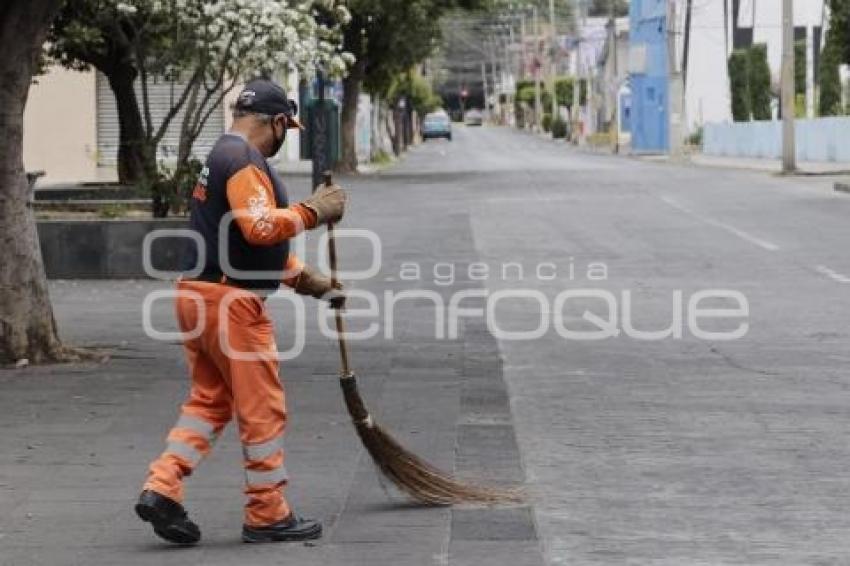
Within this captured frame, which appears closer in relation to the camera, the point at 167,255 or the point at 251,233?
the point at 251,233

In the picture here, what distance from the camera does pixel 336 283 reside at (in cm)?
748

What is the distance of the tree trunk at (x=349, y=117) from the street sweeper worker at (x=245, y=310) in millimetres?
43524

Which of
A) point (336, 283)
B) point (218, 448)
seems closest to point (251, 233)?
point (336, 283)

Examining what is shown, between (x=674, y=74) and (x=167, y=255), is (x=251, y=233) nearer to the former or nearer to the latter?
(x=167, y=255)

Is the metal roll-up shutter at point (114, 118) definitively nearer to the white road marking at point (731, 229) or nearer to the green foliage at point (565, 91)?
the white road marking at point (731, 229)

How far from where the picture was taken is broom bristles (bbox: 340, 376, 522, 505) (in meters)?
7.76

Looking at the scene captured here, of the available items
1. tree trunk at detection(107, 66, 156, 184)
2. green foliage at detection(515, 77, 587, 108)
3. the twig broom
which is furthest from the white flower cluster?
green foliage at detection(515, 77, 587, 108)

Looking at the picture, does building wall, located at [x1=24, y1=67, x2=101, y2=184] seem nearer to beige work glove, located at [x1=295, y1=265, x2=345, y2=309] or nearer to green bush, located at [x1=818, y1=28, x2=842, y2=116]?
green bush, located at [x1=818, y1=28, x2=842, y2=116]

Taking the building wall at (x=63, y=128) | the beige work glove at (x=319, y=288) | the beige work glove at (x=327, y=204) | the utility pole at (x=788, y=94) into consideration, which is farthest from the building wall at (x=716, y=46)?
the beige work glove at (x=327, y=204)

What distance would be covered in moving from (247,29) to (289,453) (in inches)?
654

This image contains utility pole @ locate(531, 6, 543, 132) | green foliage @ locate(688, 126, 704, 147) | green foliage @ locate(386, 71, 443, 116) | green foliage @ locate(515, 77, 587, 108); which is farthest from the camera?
utility pole @ locate(531, 6, 543, 132)

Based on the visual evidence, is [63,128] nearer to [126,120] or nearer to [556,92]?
[126,120]

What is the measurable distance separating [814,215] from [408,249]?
797 centimetres

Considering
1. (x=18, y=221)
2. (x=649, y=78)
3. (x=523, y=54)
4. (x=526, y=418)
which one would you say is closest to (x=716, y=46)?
(x=649, y=78)
